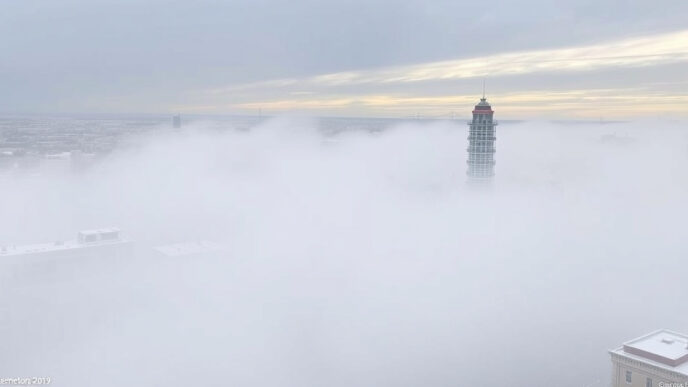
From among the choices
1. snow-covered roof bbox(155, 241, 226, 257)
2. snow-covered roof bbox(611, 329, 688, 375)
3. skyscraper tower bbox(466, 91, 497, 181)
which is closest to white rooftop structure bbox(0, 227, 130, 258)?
snow-covered roof bbox(155, 241, 226, 257)

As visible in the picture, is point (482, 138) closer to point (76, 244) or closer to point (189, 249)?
point (189, 249)

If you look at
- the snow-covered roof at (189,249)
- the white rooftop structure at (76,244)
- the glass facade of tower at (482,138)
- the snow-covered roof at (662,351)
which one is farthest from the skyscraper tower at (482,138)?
the snow-covered roof at (662,351)

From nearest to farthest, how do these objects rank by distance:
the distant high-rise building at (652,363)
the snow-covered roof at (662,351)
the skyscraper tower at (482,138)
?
the distant high-rise building at (652,363) < the snow-covered roof at (662,351) < the skyscraper tower at (482,138)

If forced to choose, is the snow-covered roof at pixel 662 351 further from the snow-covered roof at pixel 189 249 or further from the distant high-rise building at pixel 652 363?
the snow-covered roof at pixel 189 249

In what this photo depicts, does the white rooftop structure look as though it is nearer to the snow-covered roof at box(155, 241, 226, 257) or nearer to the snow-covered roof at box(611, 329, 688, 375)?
the snow-covered roof at box(155, 241, 226, 257)

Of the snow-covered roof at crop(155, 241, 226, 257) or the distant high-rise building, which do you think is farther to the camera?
the snow-covered roof at crop(155, 241, 226, 257)

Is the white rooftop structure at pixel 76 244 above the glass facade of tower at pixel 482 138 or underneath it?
underneath
